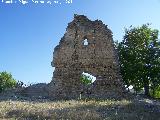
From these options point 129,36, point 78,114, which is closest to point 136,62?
point 129,36

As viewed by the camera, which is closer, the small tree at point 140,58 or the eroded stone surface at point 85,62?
the eroded stone surface at point 85,62

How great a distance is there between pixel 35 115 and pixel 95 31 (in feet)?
44.7

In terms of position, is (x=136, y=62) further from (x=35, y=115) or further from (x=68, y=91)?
(x=35, y=115)

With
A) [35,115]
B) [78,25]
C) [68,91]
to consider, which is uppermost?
[78,25]

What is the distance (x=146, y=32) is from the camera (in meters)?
36.3

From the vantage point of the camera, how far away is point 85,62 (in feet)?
84.7

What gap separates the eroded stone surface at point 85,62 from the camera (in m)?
25.4

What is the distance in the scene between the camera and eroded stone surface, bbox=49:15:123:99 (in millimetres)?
25406

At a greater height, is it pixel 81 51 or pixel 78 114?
pixel 81 51

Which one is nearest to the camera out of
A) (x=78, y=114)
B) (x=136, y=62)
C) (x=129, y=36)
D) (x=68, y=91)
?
(x=78, y=114)

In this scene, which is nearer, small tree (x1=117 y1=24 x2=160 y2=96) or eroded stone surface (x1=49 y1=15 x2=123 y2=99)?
eroded stone surface (x1=49 y1=15 x2=123 y2=99)

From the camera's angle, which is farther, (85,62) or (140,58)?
(140,58)

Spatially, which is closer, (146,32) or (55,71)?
(55,71)

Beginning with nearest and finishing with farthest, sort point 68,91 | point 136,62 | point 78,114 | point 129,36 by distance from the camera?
point 78,114
point 68,91
point 136,62
point 129,36
